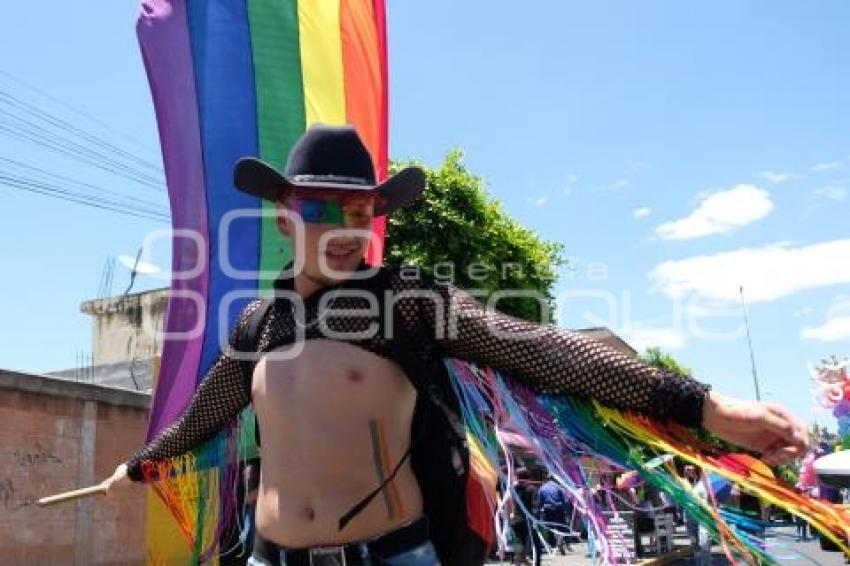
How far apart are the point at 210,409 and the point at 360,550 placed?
89 cm

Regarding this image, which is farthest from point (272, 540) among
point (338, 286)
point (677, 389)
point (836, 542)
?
point (836, 542)

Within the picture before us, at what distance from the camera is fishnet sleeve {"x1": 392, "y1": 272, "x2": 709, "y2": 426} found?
1.97 meters

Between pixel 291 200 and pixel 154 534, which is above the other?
pixel 291 200

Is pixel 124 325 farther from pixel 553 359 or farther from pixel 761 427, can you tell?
pixel 761 427

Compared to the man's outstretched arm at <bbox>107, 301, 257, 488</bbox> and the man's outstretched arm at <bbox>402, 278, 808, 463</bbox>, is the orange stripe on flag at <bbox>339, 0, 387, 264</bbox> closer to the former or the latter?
Answer: the man's outstretched arm at <bbox>107, 301, 257, 488</bbox>

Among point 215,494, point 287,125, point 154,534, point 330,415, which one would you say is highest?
point 287,125

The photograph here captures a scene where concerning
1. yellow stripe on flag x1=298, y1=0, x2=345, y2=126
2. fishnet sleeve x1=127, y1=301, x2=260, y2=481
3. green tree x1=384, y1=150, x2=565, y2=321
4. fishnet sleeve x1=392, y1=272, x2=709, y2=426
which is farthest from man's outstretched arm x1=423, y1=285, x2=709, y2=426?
green tree x1=384, y1=150, x2=565, y2=321

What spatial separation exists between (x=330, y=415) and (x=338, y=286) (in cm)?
36

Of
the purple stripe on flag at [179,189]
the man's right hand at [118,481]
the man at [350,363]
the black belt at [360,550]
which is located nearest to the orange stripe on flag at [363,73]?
the purple stripe on flag at [179,189]

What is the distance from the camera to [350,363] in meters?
2.28

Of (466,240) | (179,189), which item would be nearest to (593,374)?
(179,189)

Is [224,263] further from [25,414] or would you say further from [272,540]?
[25,414]

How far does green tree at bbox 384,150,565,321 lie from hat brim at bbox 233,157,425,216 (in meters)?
11.0

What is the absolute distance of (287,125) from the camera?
388 centimetres
